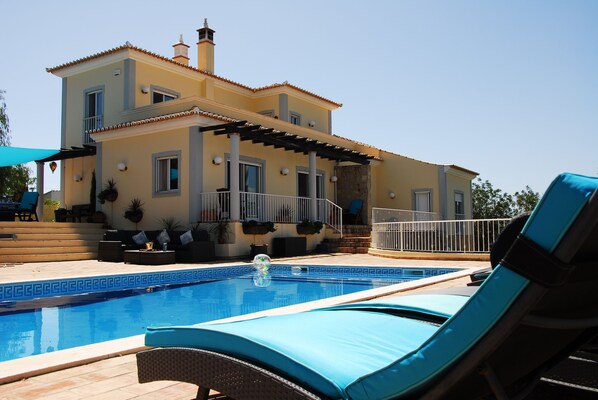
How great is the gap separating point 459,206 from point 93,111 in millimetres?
15565

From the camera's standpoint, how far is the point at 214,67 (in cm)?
2202

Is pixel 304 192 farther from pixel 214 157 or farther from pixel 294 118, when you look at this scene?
pixel 214 157

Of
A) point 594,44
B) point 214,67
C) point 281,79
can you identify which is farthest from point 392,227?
point 214,67

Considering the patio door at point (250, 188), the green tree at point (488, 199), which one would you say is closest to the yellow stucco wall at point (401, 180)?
the patio door at point (250, 188)

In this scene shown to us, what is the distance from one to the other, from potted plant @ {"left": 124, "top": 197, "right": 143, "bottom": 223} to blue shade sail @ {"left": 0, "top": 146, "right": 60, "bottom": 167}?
3.16m

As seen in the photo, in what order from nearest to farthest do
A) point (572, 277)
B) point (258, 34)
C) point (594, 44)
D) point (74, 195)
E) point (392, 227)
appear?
point (572, 277) < point (594, 44) < point (392, 227) < point (258, 34) < point (74, 195)

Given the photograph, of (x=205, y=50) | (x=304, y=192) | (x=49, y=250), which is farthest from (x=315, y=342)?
(x=205, y=50)

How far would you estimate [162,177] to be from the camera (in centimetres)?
1612

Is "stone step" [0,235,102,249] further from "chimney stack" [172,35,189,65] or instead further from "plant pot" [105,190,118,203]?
"chimney stack" [172,35,189,65]

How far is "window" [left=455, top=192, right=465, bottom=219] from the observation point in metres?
22.6

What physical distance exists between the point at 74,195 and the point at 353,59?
1105 centimetres

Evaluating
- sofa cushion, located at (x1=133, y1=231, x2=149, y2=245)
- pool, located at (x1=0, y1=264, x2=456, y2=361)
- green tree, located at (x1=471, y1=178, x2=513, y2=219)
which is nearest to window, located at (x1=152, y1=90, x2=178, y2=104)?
sofa cushion, located at (x1=133, y1=231, x2=149, y2=245)

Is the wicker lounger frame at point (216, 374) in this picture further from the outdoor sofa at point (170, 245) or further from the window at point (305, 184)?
the window at point (305, 184)

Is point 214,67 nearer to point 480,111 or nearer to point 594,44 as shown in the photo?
point 480,111
